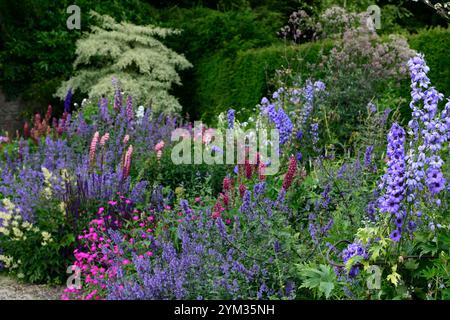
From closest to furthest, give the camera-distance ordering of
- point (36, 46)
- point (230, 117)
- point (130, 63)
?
point (230, 117) < point (130, 63) < point (36, 46)

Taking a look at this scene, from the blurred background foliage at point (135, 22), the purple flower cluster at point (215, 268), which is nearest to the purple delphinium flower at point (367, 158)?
the purple flower cluster at point (215, 268)

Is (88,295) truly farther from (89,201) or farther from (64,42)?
(64,42)

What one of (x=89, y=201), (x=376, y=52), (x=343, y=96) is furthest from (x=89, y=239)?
(x=376, y=52)

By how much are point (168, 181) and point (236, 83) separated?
6143 millimetres

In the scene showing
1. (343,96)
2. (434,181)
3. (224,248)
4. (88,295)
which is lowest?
(88,295)

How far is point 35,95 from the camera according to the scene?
1309 cm

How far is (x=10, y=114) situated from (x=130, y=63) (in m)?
2.98

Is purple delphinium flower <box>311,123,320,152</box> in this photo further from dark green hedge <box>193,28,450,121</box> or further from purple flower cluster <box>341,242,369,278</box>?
purple flower cluster <box>341,242,369,278</box>

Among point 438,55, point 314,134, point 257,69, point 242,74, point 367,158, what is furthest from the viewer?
point 242,74

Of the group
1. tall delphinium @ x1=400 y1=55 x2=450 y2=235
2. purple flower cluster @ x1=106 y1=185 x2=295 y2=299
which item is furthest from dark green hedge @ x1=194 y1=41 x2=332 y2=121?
tall delphinium @ x1=400 y1=55 x2=450 y2=235

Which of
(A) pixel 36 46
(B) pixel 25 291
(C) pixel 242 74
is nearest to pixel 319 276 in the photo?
(B) pixel 25 291

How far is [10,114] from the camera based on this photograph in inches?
523

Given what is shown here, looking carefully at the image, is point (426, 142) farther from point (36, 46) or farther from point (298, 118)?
point (36, 46)

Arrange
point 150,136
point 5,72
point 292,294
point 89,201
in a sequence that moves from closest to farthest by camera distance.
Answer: point 292,294 → point 89,201 → point 150,136 → point 5,72
